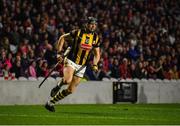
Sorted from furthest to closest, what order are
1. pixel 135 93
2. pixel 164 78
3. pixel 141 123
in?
pixel 164 78
pixel 135 93
pixel 141 123

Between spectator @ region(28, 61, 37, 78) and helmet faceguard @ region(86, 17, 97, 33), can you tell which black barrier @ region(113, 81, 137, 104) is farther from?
helmet faceguard @ region(86, 17, 97, 33)

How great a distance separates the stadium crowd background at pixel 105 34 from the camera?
22.7 m

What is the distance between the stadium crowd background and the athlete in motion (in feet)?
15.5

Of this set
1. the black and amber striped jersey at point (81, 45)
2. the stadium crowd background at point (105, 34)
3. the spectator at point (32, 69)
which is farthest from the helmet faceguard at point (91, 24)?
the spectator at point (32, 69)

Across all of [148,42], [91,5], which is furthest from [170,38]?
[91,5]

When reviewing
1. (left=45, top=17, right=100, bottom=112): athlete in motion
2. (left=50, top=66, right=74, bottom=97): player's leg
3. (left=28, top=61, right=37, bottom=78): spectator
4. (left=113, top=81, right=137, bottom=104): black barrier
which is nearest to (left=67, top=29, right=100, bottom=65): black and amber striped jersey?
(left=45, top=17, right=100, bottom=112): athlete in motion

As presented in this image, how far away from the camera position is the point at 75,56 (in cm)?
1686

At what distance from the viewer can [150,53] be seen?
93.7 feet

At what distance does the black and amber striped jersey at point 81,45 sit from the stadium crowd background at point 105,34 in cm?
471

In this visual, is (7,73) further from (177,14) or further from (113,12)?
(177,14)

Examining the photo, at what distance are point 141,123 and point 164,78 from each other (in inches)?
564

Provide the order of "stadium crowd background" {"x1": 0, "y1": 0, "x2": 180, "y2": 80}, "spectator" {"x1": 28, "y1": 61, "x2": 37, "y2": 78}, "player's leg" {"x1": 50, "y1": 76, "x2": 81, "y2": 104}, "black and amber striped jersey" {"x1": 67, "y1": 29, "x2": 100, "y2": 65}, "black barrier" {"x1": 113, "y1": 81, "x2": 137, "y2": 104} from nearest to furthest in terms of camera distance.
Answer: "player's leg" {"x1": 50, "y1": 76, "x2": 81, "y2": 104}
"black and amber striped jersey" {"x1": 67, "y1": 29, "x2": 100, "y2": 65}
"spectator" {"x1": 28, "y1": 61, "x2": 37, "y2": 78}
"stadium crowd background" {"x1": 0, "y1": 0, "x2": 180, "y2": 80}
"black barrier" {"x1": 113, "y1": 81, "x2": 137, "y2": 104}

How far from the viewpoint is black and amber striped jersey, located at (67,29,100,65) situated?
1686 cm

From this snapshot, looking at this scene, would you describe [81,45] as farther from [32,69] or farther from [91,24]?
[32,69]
